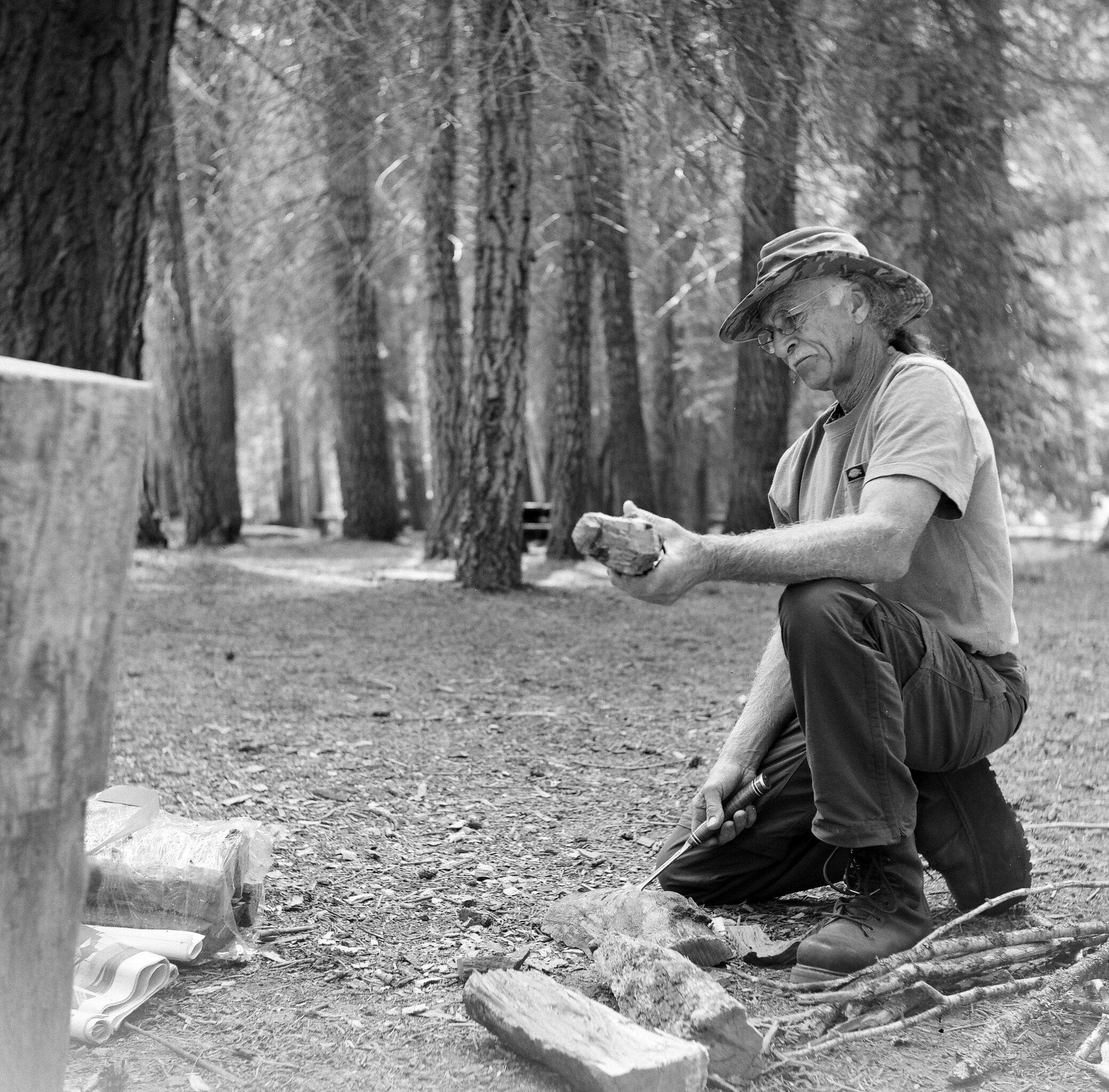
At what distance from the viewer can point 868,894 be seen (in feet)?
8.87

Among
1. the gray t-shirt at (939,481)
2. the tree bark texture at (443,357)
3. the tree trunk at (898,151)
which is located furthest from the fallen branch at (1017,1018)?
the tree bark texture at (443,357)

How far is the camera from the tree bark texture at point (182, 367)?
38.4ft

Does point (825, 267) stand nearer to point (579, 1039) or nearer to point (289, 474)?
point (579, 1039)

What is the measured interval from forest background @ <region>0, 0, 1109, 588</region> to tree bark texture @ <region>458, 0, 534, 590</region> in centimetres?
2

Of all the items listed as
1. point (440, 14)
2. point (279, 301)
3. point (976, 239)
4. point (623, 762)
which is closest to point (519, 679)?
point (623, 762)

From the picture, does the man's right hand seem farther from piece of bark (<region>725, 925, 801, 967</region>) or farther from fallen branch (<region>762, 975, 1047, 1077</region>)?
fallen branch (<region>762, 975, 1047, 1077</region>)

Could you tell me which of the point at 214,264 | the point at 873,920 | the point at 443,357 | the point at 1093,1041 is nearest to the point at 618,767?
the point at 873,920

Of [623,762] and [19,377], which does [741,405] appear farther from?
[19,377]

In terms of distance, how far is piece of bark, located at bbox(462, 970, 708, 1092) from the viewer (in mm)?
1938

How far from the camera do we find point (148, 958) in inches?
93.5

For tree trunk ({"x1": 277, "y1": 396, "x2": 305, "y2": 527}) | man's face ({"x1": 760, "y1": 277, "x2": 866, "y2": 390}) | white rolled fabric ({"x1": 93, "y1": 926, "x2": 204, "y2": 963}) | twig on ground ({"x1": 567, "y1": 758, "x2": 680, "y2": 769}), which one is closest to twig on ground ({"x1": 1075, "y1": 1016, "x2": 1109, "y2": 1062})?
man's face ({"x1": 760, "y1": 277, "x2": 866, "y2": 390})

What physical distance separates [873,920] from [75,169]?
14.8 ft

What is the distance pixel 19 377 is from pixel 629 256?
12621 mm

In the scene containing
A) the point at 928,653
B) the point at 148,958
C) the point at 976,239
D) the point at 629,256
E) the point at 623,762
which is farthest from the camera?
the point at 629,256
